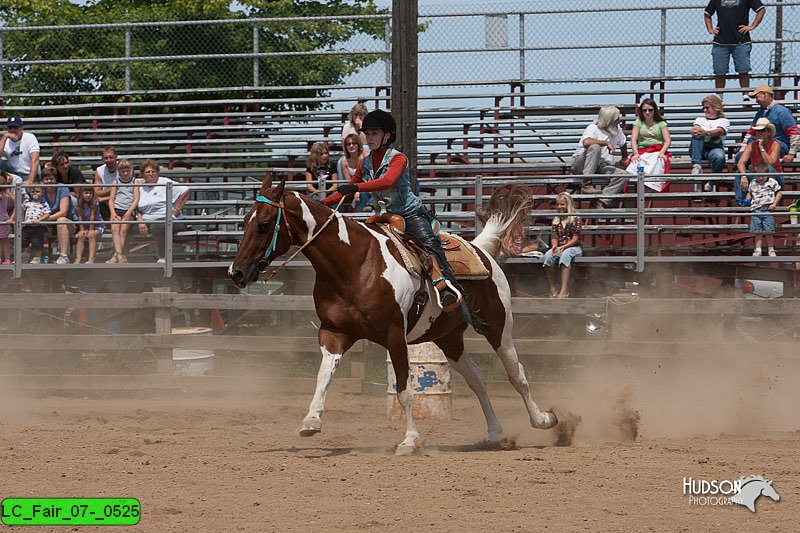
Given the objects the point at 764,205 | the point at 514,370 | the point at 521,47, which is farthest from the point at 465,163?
the point at 514,370

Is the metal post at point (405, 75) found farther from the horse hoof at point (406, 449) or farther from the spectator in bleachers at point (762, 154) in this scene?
the spectator in bleachers at point (762, 154)

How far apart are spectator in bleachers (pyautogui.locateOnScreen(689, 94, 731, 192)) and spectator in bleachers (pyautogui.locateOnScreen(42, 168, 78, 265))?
8.64 meters

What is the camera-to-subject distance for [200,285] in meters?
16.0

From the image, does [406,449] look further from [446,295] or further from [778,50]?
[778,50]

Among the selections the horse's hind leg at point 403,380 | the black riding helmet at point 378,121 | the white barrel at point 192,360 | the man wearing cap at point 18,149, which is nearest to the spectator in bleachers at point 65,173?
the man wearing cap at point 18,149

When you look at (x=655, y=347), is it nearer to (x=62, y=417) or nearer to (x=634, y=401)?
(x=634, y=401)

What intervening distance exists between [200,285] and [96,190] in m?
2.11

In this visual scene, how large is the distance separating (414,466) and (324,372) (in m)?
1.11

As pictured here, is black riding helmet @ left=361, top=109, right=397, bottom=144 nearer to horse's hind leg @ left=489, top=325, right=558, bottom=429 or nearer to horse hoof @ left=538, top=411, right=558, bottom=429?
horse's hind leg @ left=489, top=325, right=558, bottom=429

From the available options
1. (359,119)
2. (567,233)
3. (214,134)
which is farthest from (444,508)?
(214,134)

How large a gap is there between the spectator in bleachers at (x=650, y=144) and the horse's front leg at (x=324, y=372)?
310 inches

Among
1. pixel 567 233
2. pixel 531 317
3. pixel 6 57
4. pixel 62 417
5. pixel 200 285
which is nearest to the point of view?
pixel 62 417

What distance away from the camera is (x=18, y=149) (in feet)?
53.3

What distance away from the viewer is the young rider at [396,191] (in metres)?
8.80
